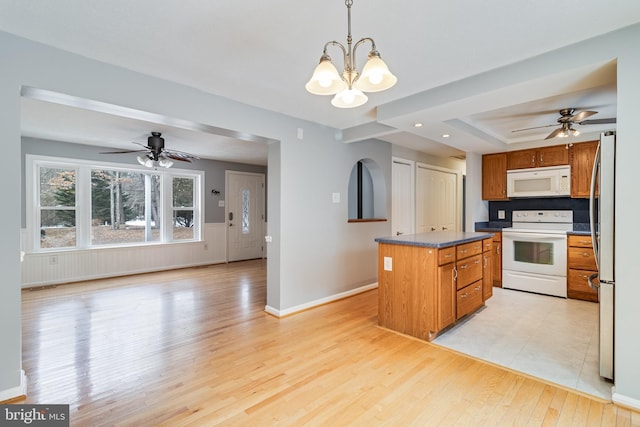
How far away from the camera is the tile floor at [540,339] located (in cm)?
230

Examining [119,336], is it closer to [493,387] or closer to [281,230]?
[281,230]

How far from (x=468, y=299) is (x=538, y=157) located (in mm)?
2803

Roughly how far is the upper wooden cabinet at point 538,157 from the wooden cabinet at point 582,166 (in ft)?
0.33

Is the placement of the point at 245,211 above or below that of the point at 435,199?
below

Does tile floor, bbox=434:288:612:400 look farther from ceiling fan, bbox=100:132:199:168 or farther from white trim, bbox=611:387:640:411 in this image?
ceiling fan, bbox=100:132:199:168

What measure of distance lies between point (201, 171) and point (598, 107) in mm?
6606

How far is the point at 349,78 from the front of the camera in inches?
63.0

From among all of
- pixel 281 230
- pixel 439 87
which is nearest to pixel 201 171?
pixel 281 230

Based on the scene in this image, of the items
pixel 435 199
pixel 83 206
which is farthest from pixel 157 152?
pixel 435 199

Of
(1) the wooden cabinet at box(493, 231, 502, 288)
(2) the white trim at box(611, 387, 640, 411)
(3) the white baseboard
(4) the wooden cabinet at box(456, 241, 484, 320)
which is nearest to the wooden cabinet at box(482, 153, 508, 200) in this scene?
(1) the wooden cabinet at box(493, 231, 502, 288)

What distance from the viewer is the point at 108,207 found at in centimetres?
571

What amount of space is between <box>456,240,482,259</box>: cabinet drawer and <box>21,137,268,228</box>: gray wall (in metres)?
5.46

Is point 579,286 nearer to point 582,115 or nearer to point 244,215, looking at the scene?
point 582,115

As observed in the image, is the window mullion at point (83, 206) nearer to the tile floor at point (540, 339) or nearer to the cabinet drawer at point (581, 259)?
the tile floor at point (540, 339)
